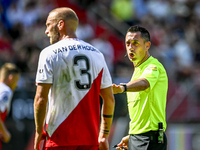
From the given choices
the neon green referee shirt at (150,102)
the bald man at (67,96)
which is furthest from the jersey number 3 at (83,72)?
the neon green referee shirt at (150,102)

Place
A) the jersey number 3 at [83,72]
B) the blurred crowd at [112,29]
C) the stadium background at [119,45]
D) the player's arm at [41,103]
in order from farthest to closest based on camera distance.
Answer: the blurred crowd at [112,29]
the stadium background at [119,45]
the jersey number 3 at [83,72]
the player's arm at [41,103]

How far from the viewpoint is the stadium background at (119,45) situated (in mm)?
10086

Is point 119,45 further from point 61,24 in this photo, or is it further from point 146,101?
point 61,24

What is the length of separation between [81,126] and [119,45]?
10064 millimetres

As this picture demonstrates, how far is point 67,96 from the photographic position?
158 inches

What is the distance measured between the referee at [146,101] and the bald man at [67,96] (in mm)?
747

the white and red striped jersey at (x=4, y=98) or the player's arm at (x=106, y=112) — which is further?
the white and red striped jersey at (x=4, y=98)

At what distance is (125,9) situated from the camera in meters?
14.8

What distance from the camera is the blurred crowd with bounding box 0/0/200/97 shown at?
503 inches

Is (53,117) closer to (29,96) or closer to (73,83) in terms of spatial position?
(73,83)

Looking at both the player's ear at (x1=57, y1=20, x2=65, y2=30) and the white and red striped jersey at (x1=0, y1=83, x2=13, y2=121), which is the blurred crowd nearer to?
the white and red striped jersey at (x1=0, y1=83, x2=13, y2=121)

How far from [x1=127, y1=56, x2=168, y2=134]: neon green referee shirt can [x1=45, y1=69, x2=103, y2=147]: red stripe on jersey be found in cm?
89

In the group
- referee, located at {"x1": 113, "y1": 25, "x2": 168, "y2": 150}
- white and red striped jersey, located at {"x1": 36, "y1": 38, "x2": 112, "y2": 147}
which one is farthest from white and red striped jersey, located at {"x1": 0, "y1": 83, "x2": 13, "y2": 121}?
white and red striped jersey, located at {"x1": 36, "y1": 38, "x2": 112, "y2": 147}

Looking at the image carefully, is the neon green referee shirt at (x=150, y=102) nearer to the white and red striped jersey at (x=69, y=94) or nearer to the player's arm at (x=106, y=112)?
the player's arm at (x=106, y=112)
